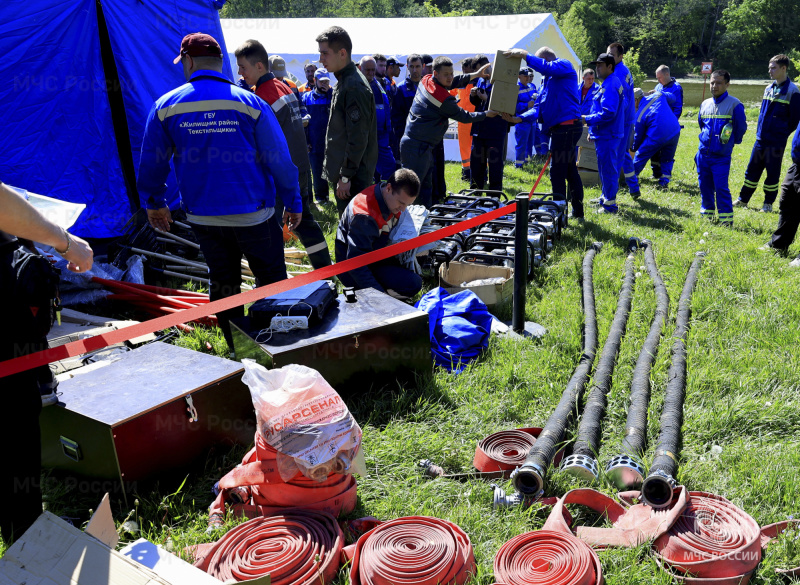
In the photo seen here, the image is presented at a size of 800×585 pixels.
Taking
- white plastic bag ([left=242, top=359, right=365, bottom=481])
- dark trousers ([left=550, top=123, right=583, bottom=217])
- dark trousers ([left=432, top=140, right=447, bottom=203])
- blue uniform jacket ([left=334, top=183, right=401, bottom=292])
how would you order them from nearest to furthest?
white plastic bag ([left=242, top=359, right=365, bottom=481]) < blue uniform jacket ([left=334, top=183, right=401, bottom=292]) < dark trousers ([left=550, top=123, right=583, bottom=217]) < dark trousers ([left=432, top=140, right=447, bottom=203])

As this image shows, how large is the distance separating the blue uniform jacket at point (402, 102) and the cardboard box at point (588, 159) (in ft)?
10.9

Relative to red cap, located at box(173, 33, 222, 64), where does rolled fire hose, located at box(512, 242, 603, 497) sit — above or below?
below

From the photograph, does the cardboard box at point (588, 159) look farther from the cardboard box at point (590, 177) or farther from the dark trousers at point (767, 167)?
the dark trousers at point (767, 167)

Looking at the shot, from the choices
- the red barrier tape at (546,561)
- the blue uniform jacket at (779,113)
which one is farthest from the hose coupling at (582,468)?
the blue uniform jacket at (779,113)

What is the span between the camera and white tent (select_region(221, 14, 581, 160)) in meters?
14.0

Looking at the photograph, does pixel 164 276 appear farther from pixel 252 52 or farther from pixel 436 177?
pixel 436 177

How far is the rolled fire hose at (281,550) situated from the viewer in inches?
91.3

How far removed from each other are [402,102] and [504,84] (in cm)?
322

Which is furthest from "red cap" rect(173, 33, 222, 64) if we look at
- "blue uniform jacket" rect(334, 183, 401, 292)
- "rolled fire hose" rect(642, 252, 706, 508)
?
"rolled fire hose" rect(642, 252, 706, 508)

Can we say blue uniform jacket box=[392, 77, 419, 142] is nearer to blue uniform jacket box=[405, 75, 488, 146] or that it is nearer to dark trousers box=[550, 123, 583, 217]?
blue uniform jacket box=[405, 75, 488, 146]

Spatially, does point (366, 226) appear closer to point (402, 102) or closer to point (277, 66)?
point (277, 66)

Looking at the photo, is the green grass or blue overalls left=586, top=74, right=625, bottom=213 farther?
blue overalls left=586, top=74, right=625, bottom=213

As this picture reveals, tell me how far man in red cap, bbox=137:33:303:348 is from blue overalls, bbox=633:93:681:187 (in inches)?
334

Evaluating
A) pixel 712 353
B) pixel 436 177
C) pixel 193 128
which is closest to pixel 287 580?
pixel 193 128
